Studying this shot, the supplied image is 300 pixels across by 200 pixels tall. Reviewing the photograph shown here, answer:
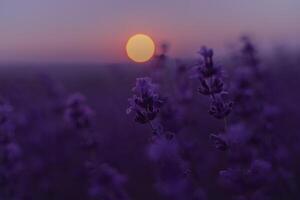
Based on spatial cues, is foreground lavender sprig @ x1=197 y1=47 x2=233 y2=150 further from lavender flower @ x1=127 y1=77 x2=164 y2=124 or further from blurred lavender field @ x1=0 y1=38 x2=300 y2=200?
lavender flower @ x1=127 y1=77 x2=164 y2=124

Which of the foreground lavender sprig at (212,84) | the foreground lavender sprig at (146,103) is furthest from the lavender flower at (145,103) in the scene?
the foreground lavender sprig at (212,84)

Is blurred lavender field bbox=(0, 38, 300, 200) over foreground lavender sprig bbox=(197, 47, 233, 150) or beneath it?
beneath

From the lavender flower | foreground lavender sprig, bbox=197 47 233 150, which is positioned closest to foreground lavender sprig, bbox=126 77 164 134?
the lavender flower

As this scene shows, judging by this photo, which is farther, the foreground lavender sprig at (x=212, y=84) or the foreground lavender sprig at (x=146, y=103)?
the foreground lavender sprig at (x=212, y=84)

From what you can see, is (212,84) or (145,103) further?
(212,84)

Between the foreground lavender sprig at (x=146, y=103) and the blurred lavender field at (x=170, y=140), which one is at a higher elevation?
the foreground lavender sprig at (x=146, y=103)

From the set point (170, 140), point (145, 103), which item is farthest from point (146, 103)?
point (170, 140)

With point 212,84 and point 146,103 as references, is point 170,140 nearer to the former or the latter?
point 146,103

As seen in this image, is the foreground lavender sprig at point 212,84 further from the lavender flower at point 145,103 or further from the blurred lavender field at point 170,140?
the lavender flower at point 145,103

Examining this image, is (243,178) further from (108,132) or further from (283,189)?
(108,132)
